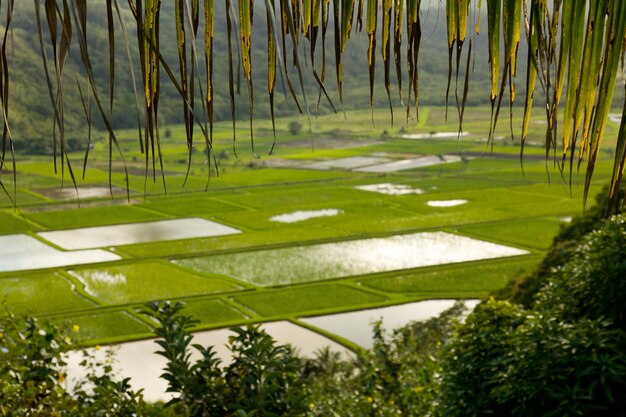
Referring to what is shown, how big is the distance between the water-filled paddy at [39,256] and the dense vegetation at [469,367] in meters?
20.7

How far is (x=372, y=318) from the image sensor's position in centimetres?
1831

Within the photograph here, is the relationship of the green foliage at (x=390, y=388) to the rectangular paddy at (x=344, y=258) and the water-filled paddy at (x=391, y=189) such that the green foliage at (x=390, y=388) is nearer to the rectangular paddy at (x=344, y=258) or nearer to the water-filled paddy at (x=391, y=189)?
the rectangular paddy at (x=344, y=258)

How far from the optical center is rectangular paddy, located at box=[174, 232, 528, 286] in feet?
75.4

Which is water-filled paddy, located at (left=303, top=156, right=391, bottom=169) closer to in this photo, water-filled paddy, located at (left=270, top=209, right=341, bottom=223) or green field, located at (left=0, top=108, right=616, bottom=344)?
green field, located at (left=0, top=108, right=616, bottom=344)

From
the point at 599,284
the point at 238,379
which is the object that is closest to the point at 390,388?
the point at 599,284

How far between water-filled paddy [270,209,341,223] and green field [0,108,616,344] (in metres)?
0.43

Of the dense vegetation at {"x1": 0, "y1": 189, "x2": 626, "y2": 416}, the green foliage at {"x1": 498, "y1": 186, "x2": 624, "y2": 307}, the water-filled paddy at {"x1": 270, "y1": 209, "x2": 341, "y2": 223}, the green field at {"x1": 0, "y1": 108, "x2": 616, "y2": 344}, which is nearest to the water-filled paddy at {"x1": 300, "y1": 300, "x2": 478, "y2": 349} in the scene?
the green field at {"x1": 0, "y1": 108, "x2": 616, "y2": 344}

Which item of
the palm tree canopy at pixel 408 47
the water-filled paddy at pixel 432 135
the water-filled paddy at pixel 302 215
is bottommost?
the water-filled paddy at pixel 432 135

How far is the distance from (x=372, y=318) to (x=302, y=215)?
14.1 m

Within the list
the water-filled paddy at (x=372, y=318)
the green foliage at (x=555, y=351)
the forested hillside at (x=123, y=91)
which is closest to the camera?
the green foliage at (x=555, y=351)

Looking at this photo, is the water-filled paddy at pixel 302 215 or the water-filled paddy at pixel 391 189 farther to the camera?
the water-filled paddy at pixel 391 189

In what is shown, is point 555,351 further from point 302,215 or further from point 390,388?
point 302,215

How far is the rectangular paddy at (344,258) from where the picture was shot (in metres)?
23.0

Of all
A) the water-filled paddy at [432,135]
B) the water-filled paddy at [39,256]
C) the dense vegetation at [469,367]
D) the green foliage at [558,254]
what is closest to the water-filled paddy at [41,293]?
the water-filled paddy at [39,256]
